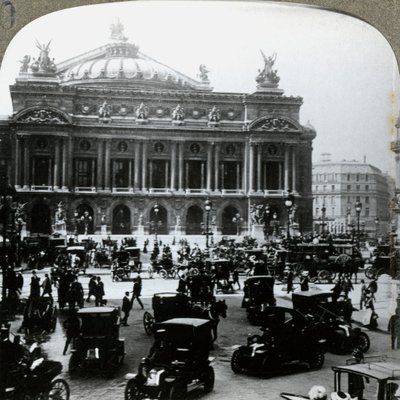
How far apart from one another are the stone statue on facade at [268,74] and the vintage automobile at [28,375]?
2307mm

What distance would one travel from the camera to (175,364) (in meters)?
3.93

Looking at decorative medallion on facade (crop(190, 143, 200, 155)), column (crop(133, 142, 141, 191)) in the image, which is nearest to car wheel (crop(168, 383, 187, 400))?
column (crop(133, 142, 141, 191))

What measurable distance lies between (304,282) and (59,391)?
1.86 m

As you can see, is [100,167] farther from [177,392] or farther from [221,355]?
[177,392]

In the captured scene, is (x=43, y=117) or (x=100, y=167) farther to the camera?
(x=100, y=167)

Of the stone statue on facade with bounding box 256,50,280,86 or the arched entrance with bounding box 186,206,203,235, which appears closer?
the stone statue on facade with bounding box 256,50,280,86

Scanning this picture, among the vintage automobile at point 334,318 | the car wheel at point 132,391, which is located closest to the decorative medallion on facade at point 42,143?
the car wheel at point 132,391

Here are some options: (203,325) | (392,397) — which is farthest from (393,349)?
(203,325)

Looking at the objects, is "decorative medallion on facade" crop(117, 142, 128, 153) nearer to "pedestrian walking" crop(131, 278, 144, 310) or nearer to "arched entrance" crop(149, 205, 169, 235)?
"arched entrance" crop(149, 205, 169, 235)

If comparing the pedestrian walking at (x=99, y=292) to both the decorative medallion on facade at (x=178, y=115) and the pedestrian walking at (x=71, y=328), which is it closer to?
the pedestrian walking at (x=71, y=328)

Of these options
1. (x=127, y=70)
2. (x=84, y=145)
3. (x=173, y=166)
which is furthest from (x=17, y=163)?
(x=173, y=166)

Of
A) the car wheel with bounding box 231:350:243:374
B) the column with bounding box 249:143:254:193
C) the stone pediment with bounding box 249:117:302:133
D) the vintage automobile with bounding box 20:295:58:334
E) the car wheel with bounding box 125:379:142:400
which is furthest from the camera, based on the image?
the column with bounding box 249:143:254:193

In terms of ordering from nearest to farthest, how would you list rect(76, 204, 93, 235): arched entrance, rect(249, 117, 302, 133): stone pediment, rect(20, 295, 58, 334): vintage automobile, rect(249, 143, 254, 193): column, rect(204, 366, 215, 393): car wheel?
rect(204, 366, 215, 393): car wheel < rect(20, 295, 58, 334): vintage automobile < rect(76, 204, 93, 235): arched entrance < rect(249, 117, 302, 133): stone pediment < rect(249, 143, 254, 193): column

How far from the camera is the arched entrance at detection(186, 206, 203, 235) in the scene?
4.55m
